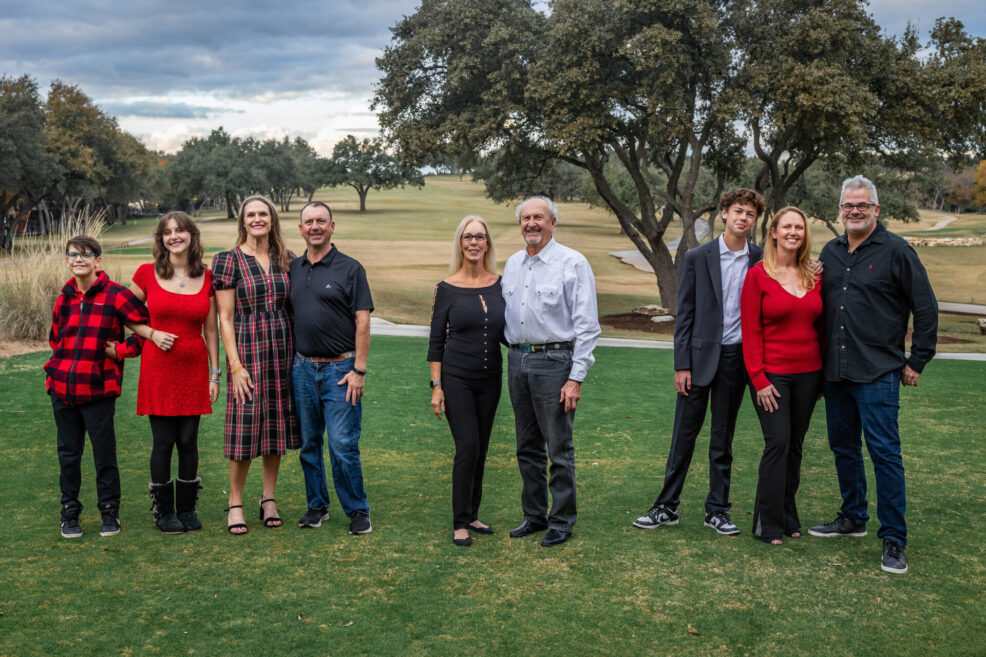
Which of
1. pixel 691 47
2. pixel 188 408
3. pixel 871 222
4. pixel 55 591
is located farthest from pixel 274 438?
pixel 691 47

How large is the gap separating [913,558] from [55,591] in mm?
4388

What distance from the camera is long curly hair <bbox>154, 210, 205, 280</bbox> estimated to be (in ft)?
15.6

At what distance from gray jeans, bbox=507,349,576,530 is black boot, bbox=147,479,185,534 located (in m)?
2.06

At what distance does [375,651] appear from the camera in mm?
3410

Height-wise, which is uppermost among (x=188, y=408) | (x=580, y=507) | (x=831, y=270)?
(x=831, y=270)

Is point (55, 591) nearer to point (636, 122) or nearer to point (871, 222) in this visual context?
point (871, 222)

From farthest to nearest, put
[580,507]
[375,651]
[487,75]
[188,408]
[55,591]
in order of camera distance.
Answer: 1. [487,75]
2. [580,507]
3. [188,408]
4. [55,591]
5. [375,651]

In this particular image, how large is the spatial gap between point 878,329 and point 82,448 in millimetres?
4528

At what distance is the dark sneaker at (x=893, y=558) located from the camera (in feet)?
14.1

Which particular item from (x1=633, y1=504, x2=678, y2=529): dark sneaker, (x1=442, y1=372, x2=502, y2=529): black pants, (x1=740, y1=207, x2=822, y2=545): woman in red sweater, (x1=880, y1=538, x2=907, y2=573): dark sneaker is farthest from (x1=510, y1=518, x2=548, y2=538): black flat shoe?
(x1=880, y1=538, x2=907, y2=573): dark sneaker

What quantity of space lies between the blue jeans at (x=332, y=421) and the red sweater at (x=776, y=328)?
2256mm

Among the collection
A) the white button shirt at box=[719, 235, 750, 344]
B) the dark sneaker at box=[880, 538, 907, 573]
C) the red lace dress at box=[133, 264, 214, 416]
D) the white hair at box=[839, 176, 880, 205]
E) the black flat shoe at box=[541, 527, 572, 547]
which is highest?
the white hair at box=[839, 176, 880, 205]

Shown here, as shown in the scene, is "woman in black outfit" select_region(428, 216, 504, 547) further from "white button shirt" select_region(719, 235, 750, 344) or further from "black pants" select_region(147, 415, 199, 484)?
"black pants" select_region(147, 415, 199, 484)

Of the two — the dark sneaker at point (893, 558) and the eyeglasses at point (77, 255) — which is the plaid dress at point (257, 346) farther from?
the dark sneaker at point (893, 558)
